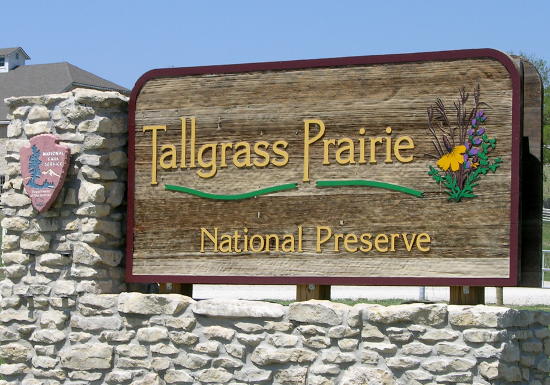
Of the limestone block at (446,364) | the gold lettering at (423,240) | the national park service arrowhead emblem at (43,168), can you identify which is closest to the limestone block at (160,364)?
the national park service arrowhead emblem at (43,168)

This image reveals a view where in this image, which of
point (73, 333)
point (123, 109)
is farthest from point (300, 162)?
point (73, 333)

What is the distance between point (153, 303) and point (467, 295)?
2440 millimetres

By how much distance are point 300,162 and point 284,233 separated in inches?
22.2

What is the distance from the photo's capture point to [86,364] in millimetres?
7359

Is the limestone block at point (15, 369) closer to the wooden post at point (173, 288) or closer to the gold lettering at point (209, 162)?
the wooden post at point (173, 288)

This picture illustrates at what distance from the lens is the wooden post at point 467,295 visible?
6602 millimetres

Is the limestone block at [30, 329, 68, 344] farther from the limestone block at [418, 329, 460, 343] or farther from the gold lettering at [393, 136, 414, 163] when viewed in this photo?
the gold lettering at [393, 136, 414, 163]

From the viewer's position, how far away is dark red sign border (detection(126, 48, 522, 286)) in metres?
6.38

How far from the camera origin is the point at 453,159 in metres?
6.56

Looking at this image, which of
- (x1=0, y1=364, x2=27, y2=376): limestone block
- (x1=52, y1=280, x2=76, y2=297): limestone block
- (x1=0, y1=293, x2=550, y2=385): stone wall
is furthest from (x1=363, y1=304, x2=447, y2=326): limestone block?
(x1=0, y1=364, x2=27, y2=376): limestone block

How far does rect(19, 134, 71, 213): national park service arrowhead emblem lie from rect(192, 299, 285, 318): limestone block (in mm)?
1589

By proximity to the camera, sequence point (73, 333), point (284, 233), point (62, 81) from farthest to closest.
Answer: point (62, 81)
point (73, 333)
point (284, 233)

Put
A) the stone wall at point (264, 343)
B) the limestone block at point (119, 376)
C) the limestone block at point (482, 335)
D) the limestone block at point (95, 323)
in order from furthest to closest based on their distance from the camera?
the limestone block at point (95, 323), the limestone block at point (119, 376), the stone wall at point (264, 343), the limestone block at point (482, 335)

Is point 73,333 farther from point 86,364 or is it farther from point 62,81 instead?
point 62,81
